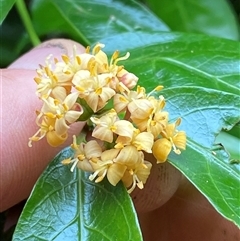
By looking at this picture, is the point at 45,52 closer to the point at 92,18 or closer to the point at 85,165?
the point at 92,18

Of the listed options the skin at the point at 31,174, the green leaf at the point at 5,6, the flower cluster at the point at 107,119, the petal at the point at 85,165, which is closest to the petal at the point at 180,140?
the flower cluster at the point at 107,119

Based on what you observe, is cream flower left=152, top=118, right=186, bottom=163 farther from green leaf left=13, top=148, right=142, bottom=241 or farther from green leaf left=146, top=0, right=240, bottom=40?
green leaf left=146, top=0, right=240, bottom=40

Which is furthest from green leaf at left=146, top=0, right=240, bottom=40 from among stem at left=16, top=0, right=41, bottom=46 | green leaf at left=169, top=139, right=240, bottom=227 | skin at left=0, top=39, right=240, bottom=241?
green leaf at left=169, top=139, right=240, bottom=227

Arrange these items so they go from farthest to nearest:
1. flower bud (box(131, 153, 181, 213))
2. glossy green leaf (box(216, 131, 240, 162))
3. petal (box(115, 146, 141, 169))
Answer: glossy green leaf (box(216, 131, 240, 162)) < flower bud (box(131, 153, 181, 213)) < petal (box(115, 146, 141, 169))

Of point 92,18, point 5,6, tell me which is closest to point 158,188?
point 5,6

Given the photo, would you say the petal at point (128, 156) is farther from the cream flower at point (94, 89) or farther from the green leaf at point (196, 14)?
the green leaf at point (196, 14)
